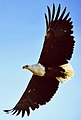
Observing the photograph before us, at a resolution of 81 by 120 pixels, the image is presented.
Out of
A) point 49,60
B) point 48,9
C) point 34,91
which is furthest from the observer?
point 34,91

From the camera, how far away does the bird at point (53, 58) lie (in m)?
10.7

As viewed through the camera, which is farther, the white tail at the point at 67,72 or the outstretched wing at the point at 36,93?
the outstretched wing at the point at 36,93

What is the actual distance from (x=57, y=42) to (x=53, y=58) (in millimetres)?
375

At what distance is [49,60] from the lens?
11055 millimetres

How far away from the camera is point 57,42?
430 inches

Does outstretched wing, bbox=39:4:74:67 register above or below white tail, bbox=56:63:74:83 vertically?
above

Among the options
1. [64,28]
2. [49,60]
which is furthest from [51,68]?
[64,28]

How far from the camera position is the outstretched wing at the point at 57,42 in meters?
10.7

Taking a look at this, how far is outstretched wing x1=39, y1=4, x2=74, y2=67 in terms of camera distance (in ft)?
35.0

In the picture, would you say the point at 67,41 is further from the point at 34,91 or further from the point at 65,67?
the point at 34,91

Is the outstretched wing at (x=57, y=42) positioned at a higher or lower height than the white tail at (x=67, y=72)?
higher

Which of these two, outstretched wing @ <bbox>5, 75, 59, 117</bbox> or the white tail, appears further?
outstretched wing @ <bbox>5, 75, 59, 117</bbox>

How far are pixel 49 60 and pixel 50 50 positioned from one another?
236mm

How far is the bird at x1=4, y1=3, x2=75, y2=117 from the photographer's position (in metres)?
10.7
